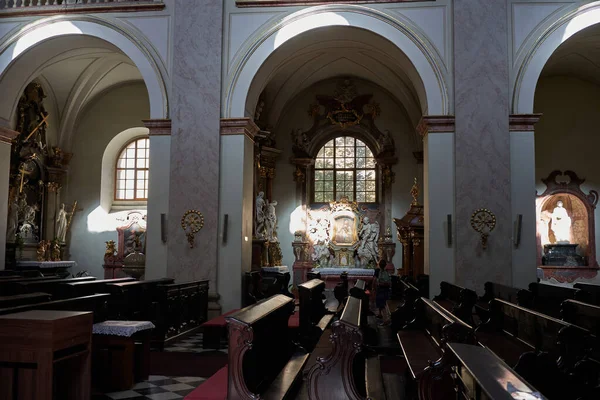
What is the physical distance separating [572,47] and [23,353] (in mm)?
13564

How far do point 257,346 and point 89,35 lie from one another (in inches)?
388

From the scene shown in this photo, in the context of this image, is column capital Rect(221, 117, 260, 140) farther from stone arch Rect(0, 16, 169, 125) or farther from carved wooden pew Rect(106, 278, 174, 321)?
carved wooden pew Rect(106, 278, 174, 321)

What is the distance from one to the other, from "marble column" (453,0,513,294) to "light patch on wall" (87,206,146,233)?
953cm

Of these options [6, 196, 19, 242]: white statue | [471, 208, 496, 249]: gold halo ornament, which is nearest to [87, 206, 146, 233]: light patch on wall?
[6, 196, 19, 242]: white statue

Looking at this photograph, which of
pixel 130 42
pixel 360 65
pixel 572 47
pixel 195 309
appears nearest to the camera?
pixel 195 309

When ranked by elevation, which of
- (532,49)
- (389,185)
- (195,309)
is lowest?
(195,309)

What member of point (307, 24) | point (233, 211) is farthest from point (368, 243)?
point (307, 24)

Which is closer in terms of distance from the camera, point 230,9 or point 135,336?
point 135,336

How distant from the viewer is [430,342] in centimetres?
554

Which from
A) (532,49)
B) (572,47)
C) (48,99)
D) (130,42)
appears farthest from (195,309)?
(572,47)

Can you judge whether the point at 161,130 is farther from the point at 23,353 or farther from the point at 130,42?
the point at 23,353

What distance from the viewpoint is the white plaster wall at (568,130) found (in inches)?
607

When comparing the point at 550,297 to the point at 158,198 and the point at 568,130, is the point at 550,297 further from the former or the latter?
the point at 568,130

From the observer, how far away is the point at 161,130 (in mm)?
11727
